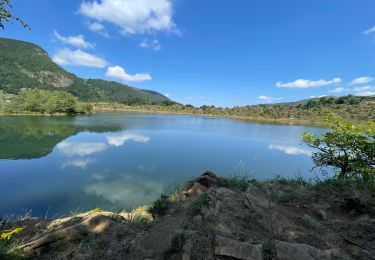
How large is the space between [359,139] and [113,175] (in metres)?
13.2

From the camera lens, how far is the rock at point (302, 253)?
3145 mm

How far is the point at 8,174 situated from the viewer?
1552 cm

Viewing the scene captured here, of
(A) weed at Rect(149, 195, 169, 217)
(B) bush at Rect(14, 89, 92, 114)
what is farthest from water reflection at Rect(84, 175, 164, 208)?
(B) bush at Rect(14, 89, 92, 114)

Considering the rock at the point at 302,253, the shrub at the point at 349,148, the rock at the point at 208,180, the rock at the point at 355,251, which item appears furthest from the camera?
the shrub at the point at 349,148

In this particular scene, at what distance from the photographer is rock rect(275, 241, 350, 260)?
3.14 m

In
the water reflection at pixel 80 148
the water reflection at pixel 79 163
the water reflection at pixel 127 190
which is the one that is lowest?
the water reflection at pixel 80 148

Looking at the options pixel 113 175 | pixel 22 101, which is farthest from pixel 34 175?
pixel 22 101

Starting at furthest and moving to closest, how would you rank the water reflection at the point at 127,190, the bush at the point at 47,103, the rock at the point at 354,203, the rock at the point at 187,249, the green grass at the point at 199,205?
the bush at the point at 47,103, the water reflection at the point at 127,190, the rock at the point at 354,203, the green grass at the point at 199,205, the rock at the point at 187,249

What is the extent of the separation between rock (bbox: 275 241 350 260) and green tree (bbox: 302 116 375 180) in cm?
464

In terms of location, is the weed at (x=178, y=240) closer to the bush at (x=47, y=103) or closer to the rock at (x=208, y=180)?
the rock at (x=208, y=180)

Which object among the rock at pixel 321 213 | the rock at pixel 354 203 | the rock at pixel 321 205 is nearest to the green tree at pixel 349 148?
the rock at pixel 354 203

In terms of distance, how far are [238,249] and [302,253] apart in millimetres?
789

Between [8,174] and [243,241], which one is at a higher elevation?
[243,241]

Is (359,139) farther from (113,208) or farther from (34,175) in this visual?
(34,175)
